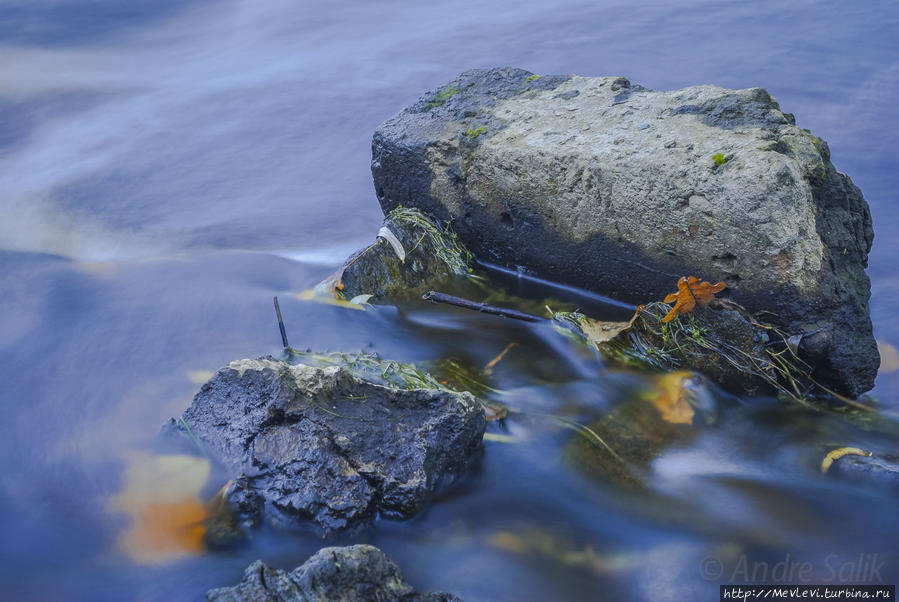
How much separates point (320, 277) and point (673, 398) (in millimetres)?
2727

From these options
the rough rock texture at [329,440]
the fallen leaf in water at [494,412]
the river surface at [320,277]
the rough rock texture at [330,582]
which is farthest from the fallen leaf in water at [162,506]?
the fallen leaf in water at [494,412]

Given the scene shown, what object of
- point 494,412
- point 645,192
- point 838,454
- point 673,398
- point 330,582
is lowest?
point 838,454

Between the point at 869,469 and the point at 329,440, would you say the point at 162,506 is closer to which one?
the point at 329,440

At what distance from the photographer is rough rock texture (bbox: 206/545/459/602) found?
2.60 metres

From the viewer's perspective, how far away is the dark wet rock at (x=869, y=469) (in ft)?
11.4

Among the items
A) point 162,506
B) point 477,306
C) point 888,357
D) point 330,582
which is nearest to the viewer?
point 330,582

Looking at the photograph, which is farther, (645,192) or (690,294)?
(645,192)

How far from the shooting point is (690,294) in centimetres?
420

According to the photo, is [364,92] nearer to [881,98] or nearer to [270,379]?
[881,98]

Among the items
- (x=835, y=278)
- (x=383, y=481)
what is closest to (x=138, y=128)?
(x=383, y=481)

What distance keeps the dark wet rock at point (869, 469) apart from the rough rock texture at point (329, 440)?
1.68 meters

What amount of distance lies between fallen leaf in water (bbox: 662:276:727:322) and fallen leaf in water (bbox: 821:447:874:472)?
969 millimetres

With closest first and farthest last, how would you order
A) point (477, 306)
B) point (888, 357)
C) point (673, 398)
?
point (673, 398), point (888, 357), point (477, 306)

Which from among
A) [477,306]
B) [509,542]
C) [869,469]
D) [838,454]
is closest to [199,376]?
[477,306]
